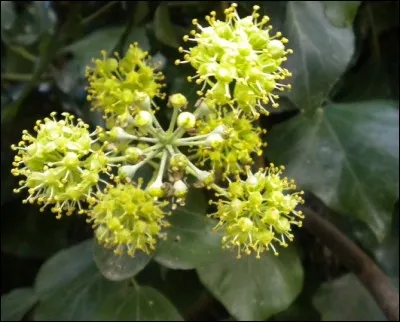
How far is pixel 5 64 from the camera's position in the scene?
1.26m

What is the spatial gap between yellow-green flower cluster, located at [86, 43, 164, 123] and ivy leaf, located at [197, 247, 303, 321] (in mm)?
238

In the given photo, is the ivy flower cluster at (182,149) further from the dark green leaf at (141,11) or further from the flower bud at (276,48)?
the dark green leaf at (141,11)

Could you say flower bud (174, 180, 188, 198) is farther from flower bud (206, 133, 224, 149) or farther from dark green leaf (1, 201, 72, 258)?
dark green leaf (1, 201, 72, 258)

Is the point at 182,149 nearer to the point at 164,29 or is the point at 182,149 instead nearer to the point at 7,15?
the point at 164,29

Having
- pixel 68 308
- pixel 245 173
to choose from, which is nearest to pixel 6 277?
pixel 68 308

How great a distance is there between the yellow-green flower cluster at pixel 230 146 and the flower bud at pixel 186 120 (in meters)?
0.02

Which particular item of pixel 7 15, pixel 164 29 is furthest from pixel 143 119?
pixel 7 15

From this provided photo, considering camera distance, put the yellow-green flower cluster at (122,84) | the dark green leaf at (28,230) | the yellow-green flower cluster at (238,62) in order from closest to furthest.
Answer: the yellow-green flower cluster at (238,62) < the yellow-green flower cluster at (122,84) < the dark green leaf at (28,230)

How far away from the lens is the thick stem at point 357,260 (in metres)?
0.91

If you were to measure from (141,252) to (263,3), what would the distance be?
322mm

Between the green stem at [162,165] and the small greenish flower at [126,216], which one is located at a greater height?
the green stem at [162,165]

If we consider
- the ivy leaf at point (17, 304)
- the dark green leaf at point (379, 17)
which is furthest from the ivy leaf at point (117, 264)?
the dark green leaf at point (379, 17)

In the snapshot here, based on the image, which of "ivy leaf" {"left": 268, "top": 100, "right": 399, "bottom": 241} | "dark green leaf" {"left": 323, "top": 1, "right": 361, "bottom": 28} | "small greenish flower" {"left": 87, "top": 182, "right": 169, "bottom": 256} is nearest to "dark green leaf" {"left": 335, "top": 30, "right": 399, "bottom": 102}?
"ivy leaf" {"left": 268, "top": 100, "right": 399, "bottom": 241}

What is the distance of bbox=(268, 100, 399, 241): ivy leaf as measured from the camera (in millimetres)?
853
